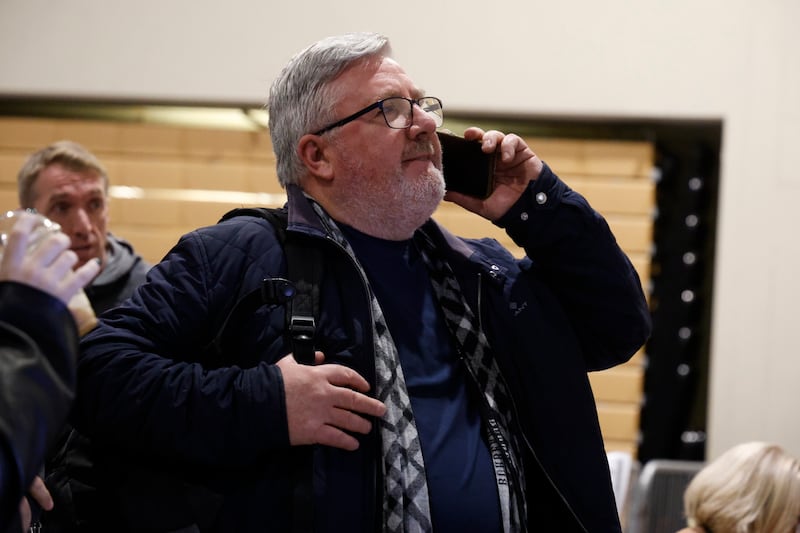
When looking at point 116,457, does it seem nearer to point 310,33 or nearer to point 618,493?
point 618,493

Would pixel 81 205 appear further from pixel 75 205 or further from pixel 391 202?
pixel 391 202

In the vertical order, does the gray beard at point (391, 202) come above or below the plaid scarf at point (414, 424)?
above

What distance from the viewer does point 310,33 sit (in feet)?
16.8

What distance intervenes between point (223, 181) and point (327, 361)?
336cm

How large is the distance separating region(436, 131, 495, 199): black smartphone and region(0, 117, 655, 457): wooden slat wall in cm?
268

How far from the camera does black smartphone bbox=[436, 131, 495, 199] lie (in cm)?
223

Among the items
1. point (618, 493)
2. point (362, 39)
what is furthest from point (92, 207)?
point (618, 493)

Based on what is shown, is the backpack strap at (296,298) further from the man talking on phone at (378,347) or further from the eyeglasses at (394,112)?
the eyeglasses at (394,112)

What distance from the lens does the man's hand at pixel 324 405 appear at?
183 cm

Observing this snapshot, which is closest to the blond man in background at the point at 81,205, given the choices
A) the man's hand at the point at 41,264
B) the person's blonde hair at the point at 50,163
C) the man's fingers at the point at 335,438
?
the person's blonde hair at the point at 50,163

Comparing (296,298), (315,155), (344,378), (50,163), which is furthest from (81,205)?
(344,378)

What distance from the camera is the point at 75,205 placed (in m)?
3.50

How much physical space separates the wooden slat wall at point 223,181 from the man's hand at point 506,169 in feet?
8.83

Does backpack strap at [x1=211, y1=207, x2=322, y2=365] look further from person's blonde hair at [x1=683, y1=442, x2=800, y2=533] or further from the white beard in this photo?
person's blonde hair at [x1=683, y1=442, x2=800, y2=533]
